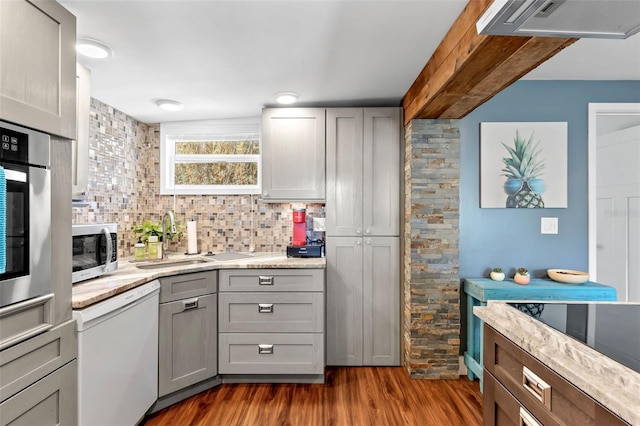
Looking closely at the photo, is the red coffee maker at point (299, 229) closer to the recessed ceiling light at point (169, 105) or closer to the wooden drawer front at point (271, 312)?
Answer: the wooden drawer front at point (271, 312)

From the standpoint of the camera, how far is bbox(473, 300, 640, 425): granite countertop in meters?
0.63

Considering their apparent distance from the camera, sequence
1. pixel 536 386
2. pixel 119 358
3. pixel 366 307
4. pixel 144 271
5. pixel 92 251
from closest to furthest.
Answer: pixel 536 386 < pixel 119 358 < pixel 92 251 < pixel 144 271 < pixel 366 307

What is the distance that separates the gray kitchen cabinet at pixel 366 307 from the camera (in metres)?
2.63

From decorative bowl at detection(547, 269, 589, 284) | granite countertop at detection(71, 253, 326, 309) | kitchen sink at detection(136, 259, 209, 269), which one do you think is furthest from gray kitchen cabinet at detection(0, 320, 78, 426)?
decorative bowl at detection(547, 269, 589, 284)

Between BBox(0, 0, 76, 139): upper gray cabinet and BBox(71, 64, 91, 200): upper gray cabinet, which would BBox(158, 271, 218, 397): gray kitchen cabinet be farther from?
BBox(0, 0, 76, 139): upper gray cabinet

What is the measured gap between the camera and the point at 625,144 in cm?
294

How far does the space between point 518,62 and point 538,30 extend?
0.51m

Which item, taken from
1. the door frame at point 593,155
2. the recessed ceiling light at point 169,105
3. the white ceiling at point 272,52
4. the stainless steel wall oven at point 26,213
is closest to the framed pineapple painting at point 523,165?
the door frame at point 593,155

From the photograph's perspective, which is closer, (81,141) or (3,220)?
(3,220)

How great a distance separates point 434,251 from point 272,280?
50.2 inches

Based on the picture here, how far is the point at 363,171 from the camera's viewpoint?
267 cm

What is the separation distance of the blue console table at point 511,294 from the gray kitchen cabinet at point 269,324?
45.3 inches

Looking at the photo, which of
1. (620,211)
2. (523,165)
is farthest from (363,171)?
(620,211)

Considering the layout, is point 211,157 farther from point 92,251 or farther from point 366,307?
point 366,307
